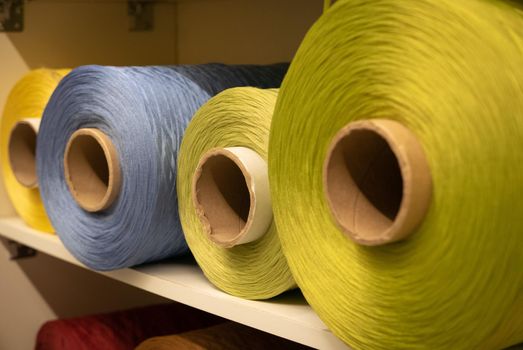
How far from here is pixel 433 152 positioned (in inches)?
20.6

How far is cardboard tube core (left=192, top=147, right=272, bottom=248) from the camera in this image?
740mm

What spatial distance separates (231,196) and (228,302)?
0.12 metres

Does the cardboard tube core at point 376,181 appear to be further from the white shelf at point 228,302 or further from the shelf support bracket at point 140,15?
the shelf support bracket at point 140,15

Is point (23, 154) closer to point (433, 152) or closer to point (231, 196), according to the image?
point (231, 196)

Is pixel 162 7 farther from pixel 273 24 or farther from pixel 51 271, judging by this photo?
pixel 51 271

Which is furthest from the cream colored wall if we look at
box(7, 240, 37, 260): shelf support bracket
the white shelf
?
the white shelf

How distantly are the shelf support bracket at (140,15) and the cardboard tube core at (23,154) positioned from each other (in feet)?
1.09

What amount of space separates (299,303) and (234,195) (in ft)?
0.49

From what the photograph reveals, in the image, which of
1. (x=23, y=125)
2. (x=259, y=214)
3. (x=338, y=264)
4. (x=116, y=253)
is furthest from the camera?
(x=23, y=125)

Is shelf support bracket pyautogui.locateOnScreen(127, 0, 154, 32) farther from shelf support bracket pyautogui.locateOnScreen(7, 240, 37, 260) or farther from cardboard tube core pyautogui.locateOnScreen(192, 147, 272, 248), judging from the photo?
cardboard tube core pyautogui.locateOnScreen(192, 147, 272, 248)

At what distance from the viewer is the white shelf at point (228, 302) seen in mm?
692

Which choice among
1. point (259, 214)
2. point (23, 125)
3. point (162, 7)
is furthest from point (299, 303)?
point (162, 7)

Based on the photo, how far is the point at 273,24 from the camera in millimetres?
1244

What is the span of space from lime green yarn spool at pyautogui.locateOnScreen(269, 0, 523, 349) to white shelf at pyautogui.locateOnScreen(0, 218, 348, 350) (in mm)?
59
